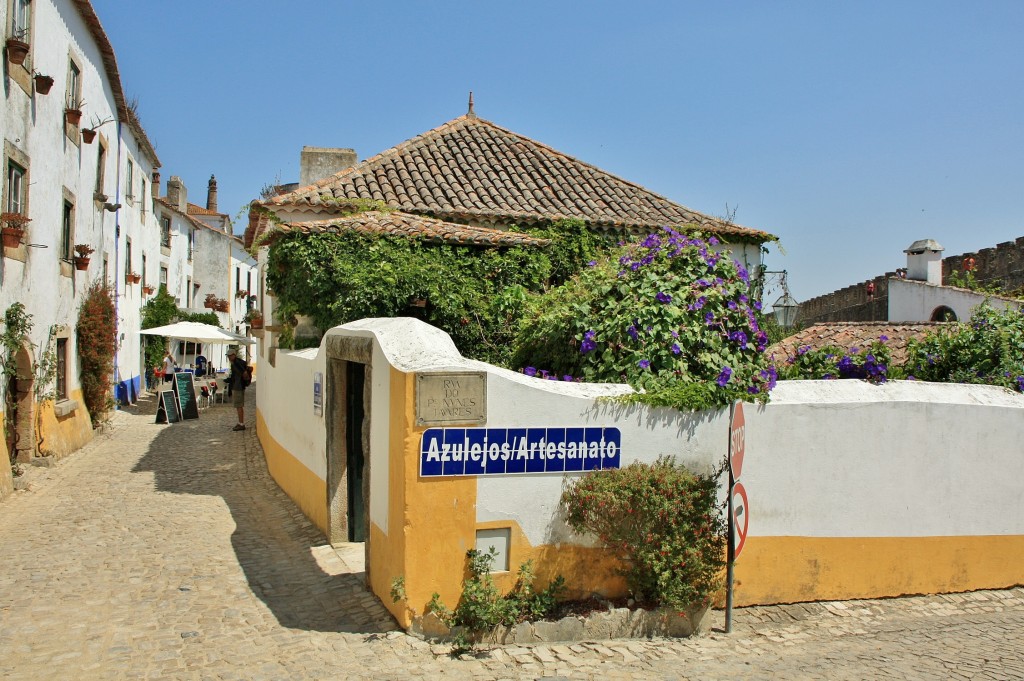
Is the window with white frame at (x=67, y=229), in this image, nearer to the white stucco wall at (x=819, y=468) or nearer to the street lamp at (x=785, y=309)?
the white stucco wall at (x=819, y=468)

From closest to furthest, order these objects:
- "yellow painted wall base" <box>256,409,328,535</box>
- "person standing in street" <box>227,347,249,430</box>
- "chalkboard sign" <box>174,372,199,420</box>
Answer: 1. "yellow painted wall base" <box>256,409,328,535</box>
2. "person standing in street" <box>227,347,249,430</box>
3. "chalkboard sign" <box>174,372,199,420</box>

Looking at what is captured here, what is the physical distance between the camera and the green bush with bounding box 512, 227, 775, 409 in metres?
6.58

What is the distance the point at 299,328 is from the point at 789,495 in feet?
23.0

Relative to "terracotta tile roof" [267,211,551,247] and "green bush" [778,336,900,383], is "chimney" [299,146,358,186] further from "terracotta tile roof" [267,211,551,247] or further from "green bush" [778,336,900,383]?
"green bush" [778,336,900,383]

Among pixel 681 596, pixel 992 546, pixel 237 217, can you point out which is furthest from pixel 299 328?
pixel 992 546

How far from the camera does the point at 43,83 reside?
12523 mm

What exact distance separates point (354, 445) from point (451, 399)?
292cm

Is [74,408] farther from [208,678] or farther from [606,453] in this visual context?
[606,453]

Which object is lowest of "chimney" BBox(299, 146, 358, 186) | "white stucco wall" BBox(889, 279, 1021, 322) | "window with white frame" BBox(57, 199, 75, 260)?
"white stucco wall" BBox(889, 279, 1021, 322)

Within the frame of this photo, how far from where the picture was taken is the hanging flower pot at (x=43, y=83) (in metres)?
12.5

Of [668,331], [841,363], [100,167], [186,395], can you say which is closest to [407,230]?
[668,331]

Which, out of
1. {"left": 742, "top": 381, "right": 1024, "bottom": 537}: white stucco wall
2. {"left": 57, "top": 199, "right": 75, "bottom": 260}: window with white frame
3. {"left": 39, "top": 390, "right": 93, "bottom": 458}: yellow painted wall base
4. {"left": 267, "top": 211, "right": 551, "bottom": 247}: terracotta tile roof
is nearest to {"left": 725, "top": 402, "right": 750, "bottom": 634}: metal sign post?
{"left": 742, "top": 381, "right": 1024, "bottom": 537}: white stucco wall

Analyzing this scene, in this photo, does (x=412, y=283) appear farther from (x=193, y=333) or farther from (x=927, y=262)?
(x=927, y=262)

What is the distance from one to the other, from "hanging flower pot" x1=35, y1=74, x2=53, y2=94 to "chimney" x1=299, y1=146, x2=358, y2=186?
15.2ft
